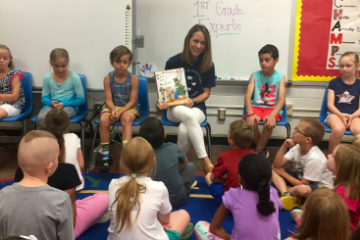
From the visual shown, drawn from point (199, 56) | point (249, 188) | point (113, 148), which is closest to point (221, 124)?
point (199, 56)

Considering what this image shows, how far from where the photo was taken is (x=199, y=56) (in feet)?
10.8

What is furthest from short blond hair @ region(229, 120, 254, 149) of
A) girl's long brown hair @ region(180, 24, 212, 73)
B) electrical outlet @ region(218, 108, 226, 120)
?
electrical outlet @ region(218, 108, 226, 120)

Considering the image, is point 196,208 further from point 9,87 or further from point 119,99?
point 9,87

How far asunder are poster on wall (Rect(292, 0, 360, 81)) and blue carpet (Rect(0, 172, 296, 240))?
5.95ft

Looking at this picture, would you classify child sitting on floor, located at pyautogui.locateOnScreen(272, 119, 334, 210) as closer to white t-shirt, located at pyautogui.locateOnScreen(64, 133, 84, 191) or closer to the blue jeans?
white t-shirt, located at pyautogui.locateOnScreen(64, 133, 84, 191)

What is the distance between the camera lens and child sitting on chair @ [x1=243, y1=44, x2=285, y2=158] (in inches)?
125

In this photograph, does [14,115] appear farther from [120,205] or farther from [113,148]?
[120,205]

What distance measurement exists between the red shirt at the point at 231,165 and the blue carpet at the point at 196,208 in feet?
0.90

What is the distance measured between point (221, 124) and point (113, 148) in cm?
134

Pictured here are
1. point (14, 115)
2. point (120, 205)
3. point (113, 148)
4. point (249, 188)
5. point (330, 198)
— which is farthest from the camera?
point (113, 148)

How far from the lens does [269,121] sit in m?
3.08

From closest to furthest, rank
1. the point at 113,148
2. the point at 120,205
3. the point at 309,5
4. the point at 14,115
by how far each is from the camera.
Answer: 1. the point at 120,205
2. the point at 14,115
3. the point at 309,5
4. the point at 113,148

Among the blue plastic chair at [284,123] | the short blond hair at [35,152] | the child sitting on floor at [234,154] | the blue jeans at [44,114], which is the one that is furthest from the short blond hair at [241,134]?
the blue jeans at [44,114]

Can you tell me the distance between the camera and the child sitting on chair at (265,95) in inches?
125
